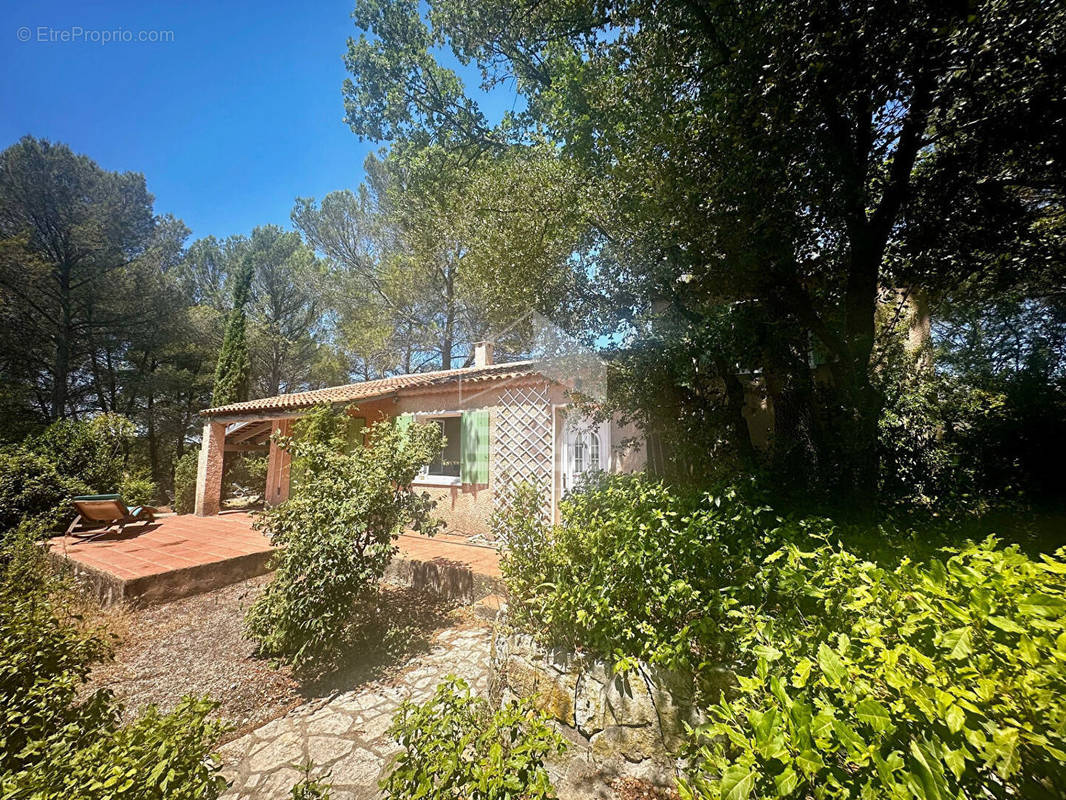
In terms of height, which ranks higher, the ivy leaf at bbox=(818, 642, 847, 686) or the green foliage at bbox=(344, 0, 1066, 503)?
the green foliage at bbox=(344, 0, 1066, 503)

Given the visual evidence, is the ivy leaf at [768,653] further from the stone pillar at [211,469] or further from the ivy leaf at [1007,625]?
the stone pillar at [211,469]

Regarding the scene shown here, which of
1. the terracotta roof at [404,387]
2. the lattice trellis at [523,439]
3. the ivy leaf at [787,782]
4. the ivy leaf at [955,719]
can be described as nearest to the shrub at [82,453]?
the terracotta roof at [404,387]

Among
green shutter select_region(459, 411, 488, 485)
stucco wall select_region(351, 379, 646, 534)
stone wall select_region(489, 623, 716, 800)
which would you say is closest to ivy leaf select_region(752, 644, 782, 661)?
stone wall select_region(489, 623, 716, 800)

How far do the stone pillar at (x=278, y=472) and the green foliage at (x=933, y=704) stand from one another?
12.7 m

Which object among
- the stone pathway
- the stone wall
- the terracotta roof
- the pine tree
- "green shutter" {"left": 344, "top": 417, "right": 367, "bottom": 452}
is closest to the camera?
the stone wall

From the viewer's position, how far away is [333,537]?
14.2 feet

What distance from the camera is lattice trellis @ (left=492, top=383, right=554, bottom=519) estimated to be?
7.72 m

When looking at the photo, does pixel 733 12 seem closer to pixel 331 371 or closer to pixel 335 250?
pixel 335 250

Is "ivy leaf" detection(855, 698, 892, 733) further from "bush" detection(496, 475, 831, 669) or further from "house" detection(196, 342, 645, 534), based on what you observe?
"house" detection(196, 342, 645, 534)

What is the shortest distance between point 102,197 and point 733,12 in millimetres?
25475

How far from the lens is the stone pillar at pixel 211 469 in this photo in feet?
37.9

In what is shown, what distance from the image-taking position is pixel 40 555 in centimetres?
533

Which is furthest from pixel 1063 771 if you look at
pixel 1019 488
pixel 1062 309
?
pixel 1062 309

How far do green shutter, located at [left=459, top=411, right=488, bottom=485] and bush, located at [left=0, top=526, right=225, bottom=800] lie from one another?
20.0 feet
